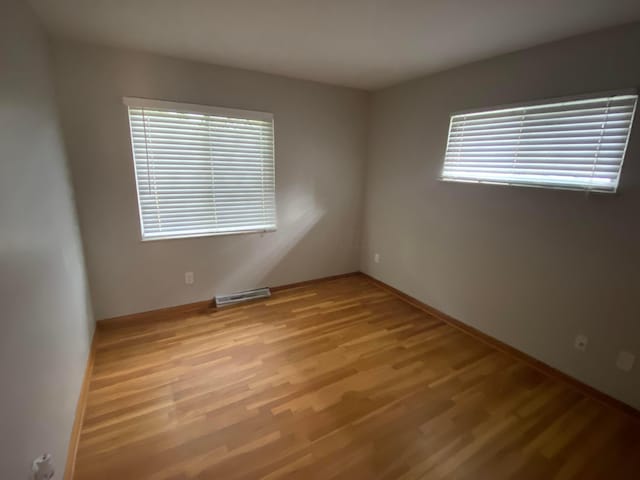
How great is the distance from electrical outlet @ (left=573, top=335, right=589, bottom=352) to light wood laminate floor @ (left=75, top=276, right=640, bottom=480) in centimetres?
30

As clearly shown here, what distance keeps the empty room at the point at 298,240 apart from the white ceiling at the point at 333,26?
0.02 metres

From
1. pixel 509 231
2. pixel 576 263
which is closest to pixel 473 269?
pixel 509 231

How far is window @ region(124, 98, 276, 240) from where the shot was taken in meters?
2.54

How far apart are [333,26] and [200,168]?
165 cm

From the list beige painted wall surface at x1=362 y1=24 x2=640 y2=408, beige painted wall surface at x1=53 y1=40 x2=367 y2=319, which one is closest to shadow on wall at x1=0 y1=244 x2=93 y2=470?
beige painted wall surface at x1=53 y1=40 x2=367 y2=319

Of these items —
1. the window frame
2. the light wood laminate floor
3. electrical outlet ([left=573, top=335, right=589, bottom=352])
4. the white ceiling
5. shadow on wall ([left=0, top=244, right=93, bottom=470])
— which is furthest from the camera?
electrical outlet ([left=573, top=335, right=589, bottom=352])

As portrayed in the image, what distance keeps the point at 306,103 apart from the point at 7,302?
9.48 ft


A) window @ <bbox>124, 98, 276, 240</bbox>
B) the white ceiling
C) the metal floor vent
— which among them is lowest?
the metal floor vent

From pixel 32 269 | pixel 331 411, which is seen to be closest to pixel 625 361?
pixel 331 411

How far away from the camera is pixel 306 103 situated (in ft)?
10.4

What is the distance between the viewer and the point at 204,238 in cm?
292

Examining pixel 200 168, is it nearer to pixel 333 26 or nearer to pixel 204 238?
pixel 204 238

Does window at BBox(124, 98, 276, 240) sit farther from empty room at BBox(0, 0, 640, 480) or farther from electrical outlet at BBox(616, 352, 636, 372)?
electrical outlet at BBox(616, 352, 636, 372)

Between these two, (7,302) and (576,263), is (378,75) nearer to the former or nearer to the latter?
(576,263)
